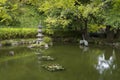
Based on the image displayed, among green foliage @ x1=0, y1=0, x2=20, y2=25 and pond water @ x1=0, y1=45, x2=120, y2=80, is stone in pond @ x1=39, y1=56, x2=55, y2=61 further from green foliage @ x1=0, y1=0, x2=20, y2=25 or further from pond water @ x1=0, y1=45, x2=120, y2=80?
green foliage @ x1=0, y1=0, x2=20, y2=25

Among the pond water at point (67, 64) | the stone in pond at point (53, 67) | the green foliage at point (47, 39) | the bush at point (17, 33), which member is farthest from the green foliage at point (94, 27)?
the stone in pond at point (53, 67)

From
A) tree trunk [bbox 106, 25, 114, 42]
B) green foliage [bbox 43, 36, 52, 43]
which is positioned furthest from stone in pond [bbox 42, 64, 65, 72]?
tree trunk [bbox 106, 25, 114, 42]

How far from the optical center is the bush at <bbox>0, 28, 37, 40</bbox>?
709 inches

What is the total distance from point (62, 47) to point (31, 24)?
469cm

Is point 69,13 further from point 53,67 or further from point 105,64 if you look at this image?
point 53,67

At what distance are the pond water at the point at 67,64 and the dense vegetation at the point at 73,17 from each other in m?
2.51

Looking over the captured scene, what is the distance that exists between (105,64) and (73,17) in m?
7.13

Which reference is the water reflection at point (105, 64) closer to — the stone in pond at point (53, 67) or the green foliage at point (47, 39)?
the stone in pond at point (53, 67)

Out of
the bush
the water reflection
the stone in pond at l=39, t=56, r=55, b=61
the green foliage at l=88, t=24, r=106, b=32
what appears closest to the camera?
the water reflection

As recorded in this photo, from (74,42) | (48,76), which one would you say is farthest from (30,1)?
(48,76)

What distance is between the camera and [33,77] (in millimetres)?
9680

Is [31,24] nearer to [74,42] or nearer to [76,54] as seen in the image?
[74,42]

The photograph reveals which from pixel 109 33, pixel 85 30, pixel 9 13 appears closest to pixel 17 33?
pixel 9 13

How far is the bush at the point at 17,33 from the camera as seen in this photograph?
1801 cm
